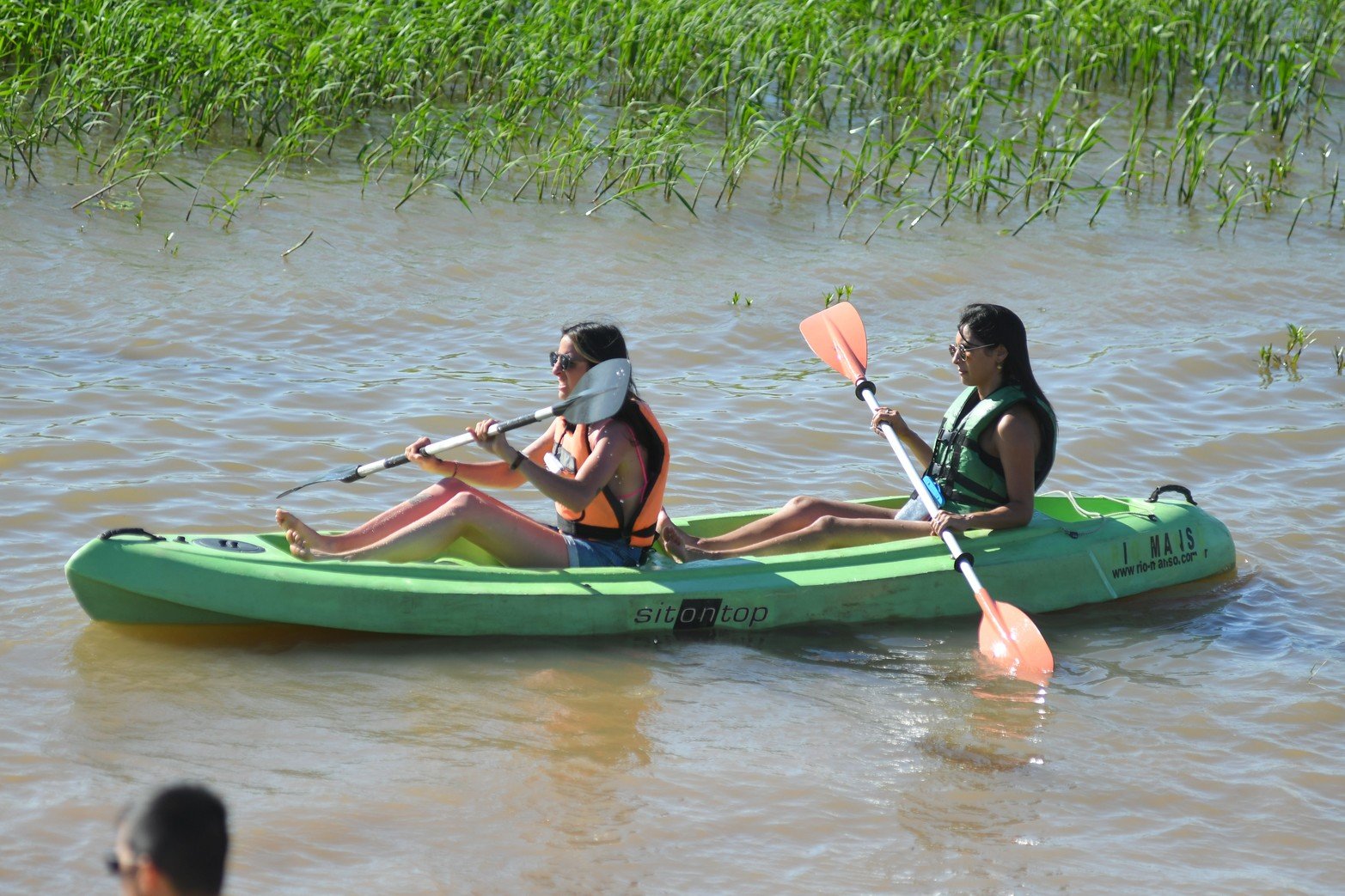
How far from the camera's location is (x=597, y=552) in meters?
4.61

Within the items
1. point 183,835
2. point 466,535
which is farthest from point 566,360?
point 183,835

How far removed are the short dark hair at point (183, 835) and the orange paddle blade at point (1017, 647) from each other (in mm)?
3004

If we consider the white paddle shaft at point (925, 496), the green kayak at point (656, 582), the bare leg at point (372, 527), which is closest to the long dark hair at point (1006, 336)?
the white paddle shaft at point (925, 496)

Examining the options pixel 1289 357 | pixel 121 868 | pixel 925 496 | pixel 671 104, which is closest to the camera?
pixel 121 868

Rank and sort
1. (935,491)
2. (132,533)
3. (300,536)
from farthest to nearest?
(935,491) → (300,536) → (132,533)

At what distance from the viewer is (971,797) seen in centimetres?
363

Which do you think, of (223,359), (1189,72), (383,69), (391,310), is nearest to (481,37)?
(383,69)

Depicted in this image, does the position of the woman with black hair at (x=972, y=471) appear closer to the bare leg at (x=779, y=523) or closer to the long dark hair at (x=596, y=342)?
the bare leg at (x=779, y=523)

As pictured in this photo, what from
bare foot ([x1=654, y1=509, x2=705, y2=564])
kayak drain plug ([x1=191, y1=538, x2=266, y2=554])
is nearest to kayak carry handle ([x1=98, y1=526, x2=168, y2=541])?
kayak drain plug ([x1=191, y1=538, x2=266, y2=554])

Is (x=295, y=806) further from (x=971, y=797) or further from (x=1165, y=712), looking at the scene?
(x=1165, y=712)

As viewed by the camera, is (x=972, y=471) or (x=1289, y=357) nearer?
(x=972, y=471)

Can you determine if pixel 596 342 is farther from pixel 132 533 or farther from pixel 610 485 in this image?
pixel 132 533

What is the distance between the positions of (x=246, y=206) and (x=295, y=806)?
18.9ft

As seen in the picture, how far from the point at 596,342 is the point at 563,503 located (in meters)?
0.48
